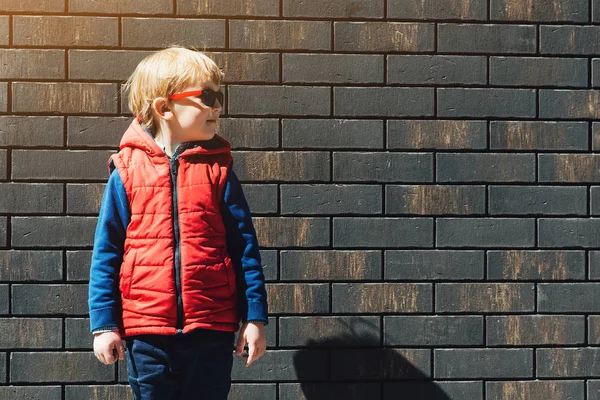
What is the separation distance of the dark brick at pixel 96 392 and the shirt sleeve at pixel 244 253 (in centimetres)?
120

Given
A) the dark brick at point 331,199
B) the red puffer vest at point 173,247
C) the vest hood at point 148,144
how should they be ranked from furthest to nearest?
the dark brick at point 331,199 → the vest hood at point 148,144 → the red puffer vest at point 173,247

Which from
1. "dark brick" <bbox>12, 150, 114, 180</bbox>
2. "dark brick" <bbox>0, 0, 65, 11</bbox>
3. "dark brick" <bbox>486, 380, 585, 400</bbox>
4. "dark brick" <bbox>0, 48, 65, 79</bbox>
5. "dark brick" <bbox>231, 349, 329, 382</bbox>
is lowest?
"dark brick" <bbox>486, 380, 585, 400</bbox>

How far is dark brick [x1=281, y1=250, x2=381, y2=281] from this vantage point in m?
4.20

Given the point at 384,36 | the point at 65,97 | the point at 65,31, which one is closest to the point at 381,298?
the point at 384,36

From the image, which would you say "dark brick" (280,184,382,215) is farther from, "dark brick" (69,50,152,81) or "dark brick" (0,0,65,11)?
"dark brick" (0,0,65,11)

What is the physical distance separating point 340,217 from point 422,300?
2.05 ft

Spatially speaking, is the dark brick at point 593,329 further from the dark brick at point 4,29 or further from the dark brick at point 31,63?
the dark brick at point 4,29

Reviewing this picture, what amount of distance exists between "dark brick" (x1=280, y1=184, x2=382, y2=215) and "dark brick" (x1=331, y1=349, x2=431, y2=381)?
0.76 metres

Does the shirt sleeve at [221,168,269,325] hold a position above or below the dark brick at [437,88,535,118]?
below

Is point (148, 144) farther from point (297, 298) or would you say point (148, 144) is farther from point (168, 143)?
point (297, 298)

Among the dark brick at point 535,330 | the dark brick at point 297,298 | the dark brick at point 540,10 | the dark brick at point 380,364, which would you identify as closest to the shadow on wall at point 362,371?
the dark brick at point 380,364

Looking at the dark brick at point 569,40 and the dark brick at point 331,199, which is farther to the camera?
the dark brick at point 569,40

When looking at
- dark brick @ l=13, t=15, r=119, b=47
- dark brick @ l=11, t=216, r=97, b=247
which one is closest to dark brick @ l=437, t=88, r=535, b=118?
dark brick @ l=13, t=15, r=119, b=47

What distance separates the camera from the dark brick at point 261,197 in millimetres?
4180
